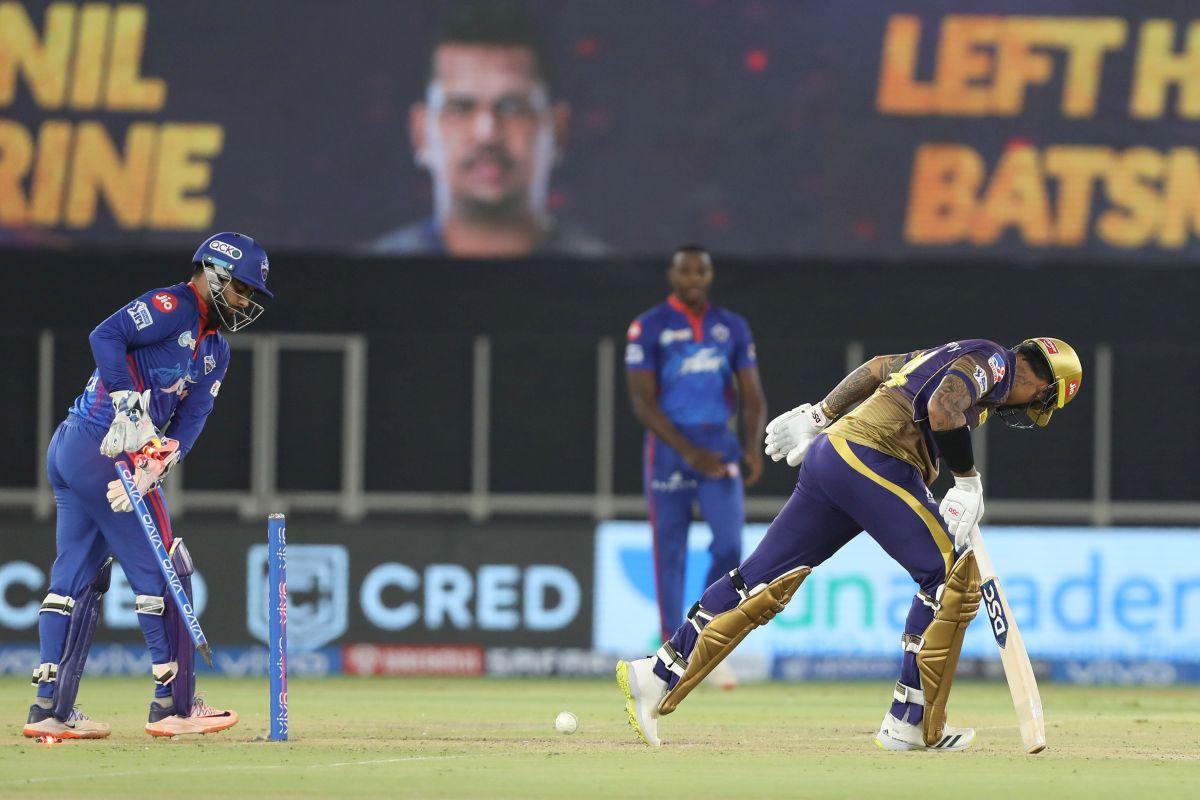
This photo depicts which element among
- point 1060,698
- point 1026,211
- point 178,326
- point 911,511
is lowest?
point 1060,698

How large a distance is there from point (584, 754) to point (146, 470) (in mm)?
2086

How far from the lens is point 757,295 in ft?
53.2

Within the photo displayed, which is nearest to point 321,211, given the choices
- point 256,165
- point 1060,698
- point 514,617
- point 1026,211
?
point 256,165

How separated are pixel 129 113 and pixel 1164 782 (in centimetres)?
906

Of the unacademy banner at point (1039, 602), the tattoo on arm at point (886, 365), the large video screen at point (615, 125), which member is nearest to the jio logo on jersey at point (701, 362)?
the unacademy banner at point (1039, 602)

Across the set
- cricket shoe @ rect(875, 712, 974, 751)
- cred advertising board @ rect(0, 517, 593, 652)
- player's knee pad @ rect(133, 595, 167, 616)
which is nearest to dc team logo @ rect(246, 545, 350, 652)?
cred advertising board @ rect(0, 517, 593, 652)

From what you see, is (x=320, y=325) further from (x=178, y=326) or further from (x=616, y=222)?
(x=178, y=326)

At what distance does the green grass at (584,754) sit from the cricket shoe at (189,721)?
2.7 inches

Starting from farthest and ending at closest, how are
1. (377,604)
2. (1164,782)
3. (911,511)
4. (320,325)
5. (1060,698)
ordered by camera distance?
1. (320,325)
2. (377,604)
3. (1060,698)
4. (911,511)
5. (1164,782)

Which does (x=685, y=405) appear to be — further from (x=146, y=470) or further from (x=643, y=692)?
(x=146, y=470)

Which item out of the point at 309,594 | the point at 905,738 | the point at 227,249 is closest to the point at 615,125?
the point at 309,594

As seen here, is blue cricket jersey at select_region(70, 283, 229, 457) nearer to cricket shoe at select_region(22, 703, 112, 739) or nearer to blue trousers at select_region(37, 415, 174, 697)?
blue trousers at select_region(37, 415, 174, 697)

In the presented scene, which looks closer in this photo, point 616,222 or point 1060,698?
point 1060,698

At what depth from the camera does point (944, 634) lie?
30.0 feet
